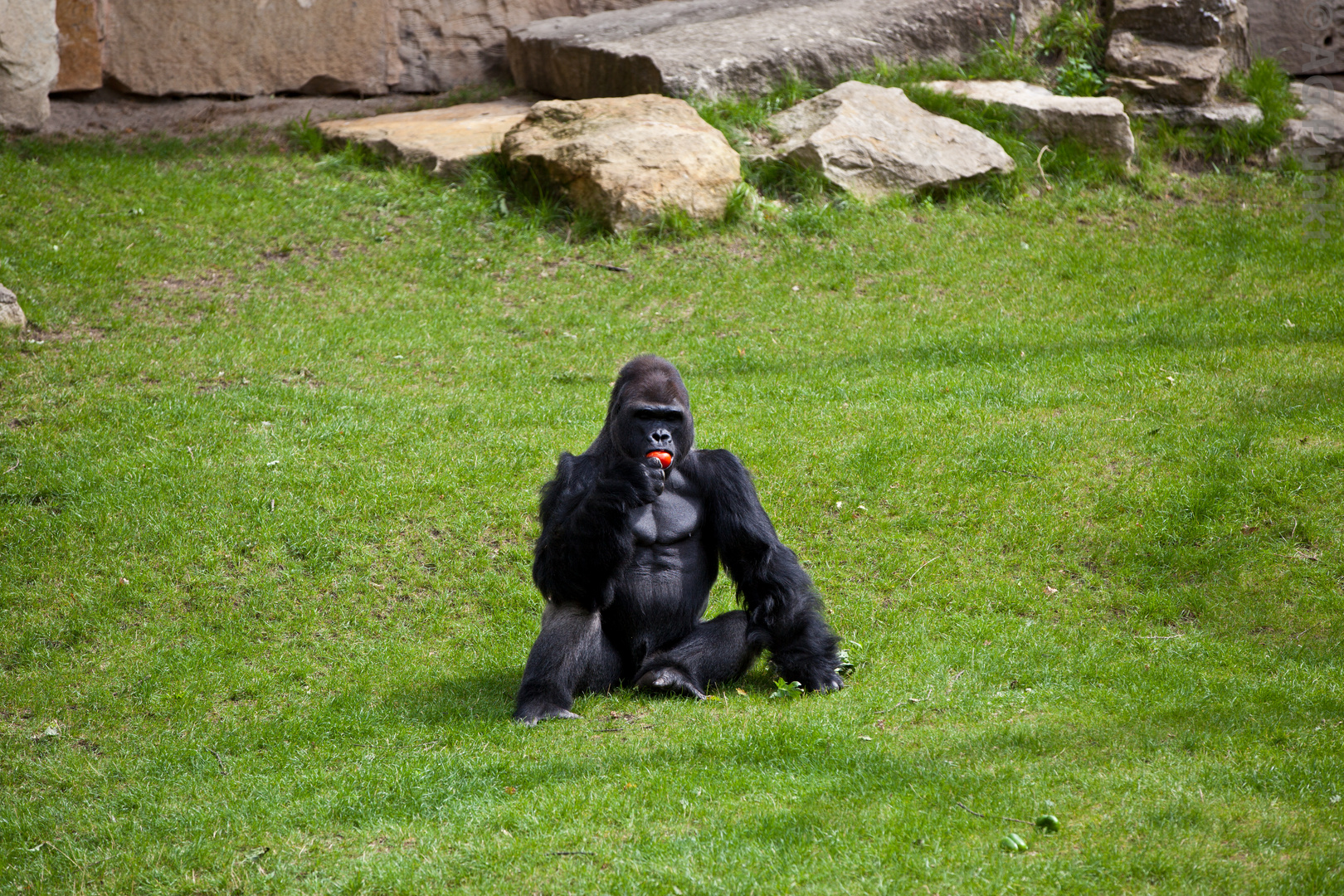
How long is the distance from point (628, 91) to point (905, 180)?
10.4ft

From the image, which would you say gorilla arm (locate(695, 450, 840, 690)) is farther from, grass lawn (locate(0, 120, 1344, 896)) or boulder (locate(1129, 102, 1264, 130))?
boulder (locate(1129, 102, 1264, 130))

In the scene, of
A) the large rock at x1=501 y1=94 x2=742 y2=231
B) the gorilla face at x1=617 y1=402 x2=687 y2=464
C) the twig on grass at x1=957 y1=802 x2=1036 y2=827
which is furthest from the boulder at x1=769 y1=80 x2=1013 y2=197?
the twig on grass at x1=957 y1=802 x2=1036 y2=827

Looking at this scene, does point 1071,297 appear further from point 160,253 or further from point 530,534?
point 160,253

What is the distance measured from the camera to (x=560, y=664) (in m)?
5.32

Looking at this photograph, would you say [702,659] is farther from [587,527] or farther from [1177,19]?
[1177,19]

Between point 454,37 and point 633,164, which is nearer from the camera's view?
point 633,164

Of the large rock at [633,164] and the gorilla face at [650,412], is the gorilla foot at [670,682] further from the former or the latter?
the large rock at [633,164]

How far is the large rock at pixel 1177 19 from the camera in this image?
1300 cm

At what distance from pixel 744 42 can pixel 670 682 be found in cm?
939

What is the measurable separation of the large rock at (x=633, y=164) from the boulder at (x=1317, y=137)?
5733 mm

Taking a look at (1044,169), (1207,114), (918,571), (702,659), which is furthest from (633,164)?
(702,659)

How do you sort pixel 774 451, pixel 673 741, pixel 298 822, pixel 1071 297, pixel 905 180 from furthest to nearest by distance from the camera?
pixel 905 180 < pixel 1071 297 < pixel 774 451 < pixel 673 741 < pixel 298 822

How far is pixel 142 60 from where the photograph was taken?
13.2m

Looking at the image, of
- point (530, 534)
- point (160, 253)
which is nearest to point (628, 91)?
point (160, 253)
